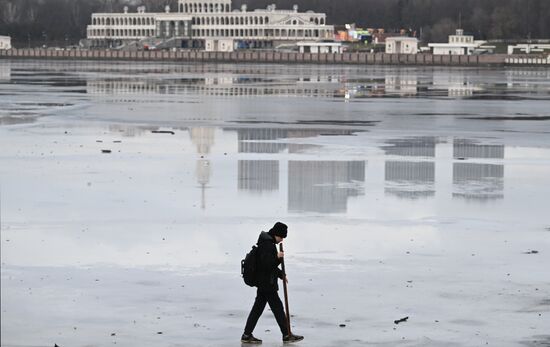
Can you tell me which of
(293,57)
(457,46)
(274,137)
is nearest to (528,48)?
(457,46)

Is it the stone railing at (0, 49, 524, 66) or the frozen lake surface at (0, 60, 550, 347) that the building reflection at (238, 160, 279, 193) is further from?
the stone railing at (0, 49, 524, 66)

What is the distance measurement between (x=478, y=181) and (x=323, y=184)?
273 cm

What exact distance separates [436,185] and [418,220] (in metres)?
4.05

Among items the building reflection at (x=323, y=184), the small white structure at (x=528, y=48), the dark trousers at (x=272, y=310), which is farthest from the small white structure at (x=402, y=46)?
the dark trousers at (x=272, y=310)

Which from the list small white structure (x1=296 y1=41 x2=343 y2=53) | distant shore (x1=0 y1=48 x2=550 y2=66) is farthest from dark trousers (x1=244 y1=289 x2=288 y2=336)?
small white structure (x1=296 y1=41 x2=343 y2=53)

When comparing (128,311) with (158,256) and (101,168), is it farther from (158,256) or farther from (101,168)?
(101,168)

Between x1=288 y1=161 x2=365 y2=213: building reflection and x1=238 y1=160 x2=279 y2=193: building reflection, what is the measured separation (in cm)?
27

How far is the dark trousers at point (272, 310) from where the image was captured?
39.2 feet

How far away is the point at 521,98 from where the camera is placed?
57.0m

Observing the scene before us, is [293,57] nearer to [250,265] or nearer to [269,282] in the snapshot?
[269,282]

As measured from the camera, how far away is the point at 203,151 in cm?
2806

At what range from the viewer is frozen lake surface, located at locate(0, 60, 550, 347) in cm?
1253

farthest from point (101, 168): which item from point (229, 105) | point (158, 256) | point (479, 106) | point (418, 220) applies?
point (479, 106)

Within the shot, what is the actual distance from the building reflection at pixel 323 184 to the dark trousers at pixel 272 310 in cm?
721
